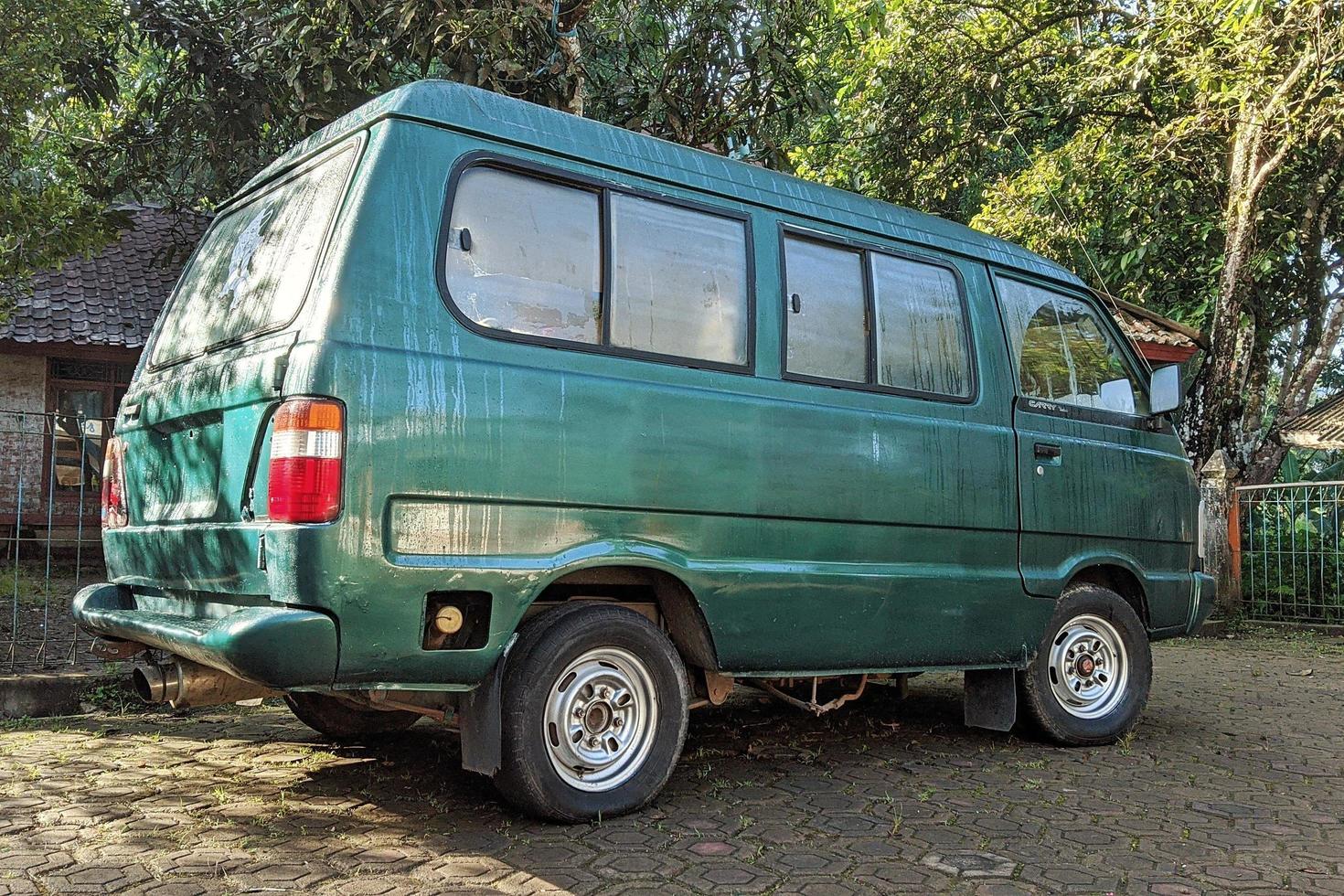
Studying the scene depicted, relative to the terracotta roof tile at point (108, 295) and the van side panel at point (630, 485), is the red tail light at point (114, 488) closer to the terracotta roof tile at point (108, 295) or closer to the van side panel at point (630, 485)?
the van side panel at point (630, 485)

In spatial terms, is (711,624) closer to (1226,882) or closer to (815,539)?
(815,539)

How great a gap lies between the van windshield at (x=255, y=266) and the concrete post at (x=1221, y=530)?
1092 cm

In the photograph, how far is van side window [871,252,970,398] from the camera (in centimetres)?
496

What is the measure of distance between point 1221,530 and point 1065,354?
768 cm

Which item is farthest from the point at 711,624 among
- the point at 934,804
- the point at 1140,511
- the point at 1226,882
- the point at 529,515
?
the point at 1140,511

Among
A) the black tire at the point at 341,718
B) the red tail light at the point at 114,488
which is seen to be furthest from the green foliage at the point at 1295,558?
the red tail light at the point at 114,488

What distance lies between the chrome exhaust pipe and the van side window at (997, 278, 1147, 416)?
3.80 metres

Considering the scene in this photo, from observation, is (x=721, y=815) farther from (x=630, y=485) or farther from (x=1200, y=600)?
(x=1200, y=600)

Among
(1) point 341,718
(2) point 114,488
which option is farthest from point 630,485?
(2) point 114,488

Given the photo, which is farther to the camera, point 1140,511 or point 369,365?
point 1140,511

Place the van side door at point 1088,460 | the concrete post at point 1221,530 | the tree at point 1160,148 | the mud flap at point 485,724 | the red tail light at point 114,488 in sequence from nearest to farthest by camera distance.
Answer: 1. the mud flap at point 485,724
2. the red tail light at point 114,488
3. the van side door at point 1088,460
4. the tree at point 1160,148
5. the concrete post at point 1221,530

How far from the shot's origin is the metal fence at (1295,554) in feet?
39.0

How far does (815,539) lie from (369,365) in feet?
6.48

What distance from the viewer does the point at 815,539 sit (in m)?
4.53
